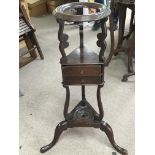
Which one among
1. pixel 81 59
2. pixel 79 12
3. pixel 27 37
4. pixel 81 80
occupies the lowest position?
pixel 27 37

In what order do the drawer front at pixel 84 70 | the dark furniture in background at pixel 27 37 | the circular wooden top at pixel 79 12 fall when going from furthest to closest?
the dark furniture in background at pixel 27 37 → the drawer front at pixel 84 70 → the circular wooden top at pixel 79 12

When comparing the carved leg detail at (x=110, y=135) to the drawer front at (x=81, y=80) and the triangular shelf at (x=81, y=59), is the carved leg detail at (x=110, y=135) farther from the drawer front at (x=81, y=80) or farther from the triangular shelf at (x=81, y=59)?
the triangular shelf at (x=81, y=59)

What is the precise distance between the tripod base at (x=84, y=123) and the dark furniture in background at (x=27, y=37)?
126 centimetres

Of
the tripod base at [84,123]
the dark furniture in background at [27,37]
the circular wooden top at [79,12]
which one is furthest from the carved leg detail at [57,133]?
the dark furniture in background at [27,37]

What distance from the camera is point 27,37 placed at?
9.73 feet

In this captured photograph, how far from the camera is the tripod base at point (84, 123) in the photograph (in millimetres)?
1791

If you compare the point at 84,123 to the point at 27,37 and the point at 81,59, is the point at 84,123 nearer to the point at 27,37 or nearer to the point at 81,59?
the point at 81,59

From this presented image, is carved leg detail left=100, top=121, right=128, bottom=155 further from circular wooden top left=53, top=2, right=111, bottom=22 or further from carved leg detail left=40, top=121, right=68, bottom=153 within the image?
circular wooden top left=53, top=2, right=111, bottom=22

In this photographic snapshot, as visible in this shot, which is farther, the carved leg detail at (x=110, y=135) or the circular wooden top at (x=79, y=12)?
the carved leg detail at (x=110, y=135)

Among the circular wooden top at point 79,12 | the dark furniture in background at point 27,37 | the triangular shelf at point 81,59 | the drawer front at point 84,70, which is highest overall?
the circular wooden top at point 79,12
